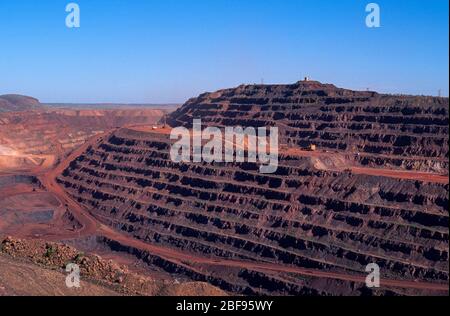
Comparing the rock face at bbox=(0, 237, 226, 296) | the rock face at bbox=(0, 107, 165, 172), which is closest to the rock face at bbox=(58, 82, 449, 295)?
the rock face at bbox=(0, 237, 226, 296)

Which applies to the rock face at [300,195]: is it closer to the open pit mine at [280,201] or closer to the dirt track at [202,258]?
the open pit mine at [280,201]

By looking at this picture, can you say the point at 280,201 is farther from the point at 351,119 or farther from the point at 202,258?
the point at 351,119

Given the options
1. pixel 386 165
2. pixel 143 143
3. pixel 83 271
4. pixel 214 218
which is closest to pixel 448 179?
pixel 386 165

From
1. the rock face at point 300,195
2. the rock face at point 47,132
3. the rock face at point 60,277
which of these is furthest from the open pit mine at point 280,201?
the rock face at point 47,132

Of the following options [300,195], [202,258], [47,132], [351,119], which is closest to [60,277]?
[202,258]

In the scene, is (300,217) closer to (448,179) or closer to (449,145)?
(448,179)
